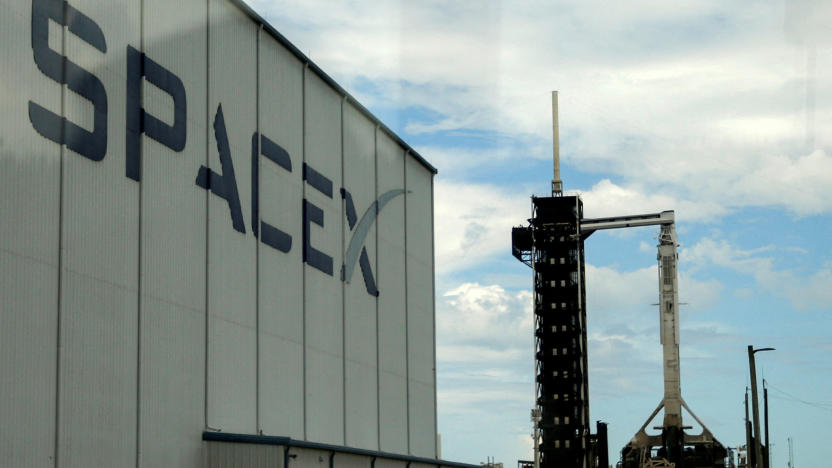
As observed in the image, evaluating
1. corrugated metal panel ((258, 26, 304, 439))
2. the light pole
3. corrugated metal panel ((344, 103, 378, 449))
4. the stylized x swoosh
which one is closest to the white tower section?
the light pole

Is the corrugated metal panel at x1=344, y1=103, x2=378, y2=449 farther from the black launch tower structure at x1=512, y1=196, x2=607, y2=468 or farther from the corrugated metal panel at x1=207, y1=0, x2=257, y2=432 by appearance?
the black launch tower structure at x1=512, y1=196, x2=607, y2=468

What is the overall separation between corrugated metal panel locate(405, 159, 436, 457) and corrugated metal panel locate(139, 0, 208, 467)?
52.6ft

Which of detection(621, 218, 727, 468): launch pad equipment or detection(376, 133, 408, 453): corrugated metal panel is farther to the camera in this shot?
detection(621, 218, 727, 468): launch pad equipment

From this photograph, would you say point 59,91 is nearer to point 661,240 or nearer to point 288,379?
point 288,379

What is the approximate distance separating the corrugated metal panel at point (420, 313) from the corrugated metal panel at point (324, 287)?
23.4 feet

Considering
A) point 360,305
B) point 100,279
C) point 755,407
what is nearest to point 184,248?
point 100,279

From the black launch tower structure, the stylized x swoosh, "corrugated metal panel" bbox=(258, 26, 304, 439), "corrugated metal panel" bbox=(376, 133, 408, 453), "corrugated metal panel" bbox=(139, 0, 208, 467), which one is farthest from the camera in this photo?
the black launch tower structure

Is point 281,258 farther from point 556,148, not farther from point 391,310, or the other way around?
point 556,148

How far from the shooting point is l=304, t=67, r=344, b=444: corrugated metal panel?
3359 cm

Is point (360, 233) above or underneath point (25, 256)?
above

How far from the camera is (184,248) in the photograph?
26.9 meters

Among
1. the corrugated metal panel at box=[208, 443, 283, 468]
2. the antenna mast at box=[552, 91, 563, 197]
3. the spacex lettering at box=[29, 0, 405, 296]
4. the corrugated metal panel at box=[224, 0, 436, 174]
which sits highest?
the antenna mast at box=[552, 91, 563, 197]

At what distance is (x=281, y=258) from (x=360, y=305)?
20.8ft

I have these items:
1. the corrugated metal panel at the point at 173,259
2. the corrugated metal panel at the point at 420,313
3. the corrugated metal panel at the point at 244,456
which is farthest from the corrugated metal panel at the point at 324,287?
the corrugated metal panel at the point at 420,313
